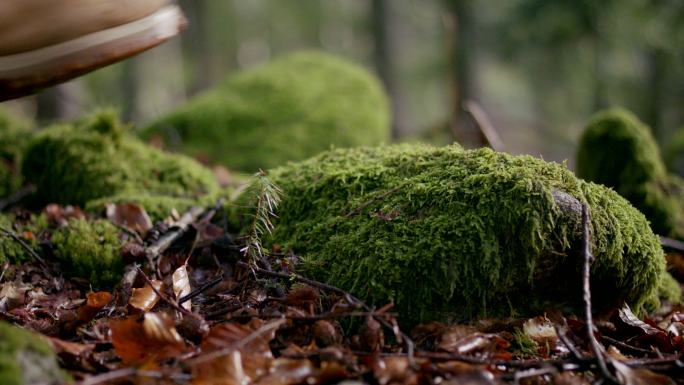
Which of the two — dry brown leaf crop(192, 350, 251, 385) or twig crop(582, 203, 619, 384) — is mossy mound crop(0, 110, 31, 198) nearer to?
dry brown leaf crop(192, 350, 251, 385)

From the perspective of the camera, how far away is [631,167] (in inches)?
172

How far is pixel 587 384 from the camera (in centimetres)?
181

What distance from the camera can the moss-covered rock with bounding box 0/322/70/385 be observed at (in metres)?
1.44

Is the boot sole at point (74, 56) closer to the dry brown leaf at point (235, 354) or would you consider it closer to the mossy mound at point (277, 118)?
the dry brown leaf at point (235, 354)

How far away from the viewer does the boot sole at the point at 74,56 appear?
198 centimetres

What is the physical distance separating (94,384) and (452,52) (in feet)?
39.4

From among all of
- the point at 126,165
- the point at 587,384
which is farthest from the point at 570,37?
the point at 587,384

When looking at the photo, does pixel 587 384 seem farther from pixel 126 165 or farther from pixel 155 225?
pixel 126 165

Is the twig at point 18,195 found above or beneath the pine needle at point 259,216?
beneath

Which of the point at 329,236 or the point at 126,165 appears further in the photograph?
the point at 126,165

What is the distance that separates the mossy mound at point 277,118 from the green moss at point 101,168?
238 cm

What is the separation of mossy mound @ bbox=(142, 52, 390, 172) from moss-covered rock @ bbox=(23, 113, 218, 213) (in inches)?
94.2

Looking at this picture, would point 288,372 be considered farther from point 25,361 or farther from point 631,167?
point 631,167

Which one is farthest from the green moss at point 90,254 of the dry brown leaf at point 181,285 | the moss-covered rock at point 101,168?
the moss-covered rock at point 101,168
